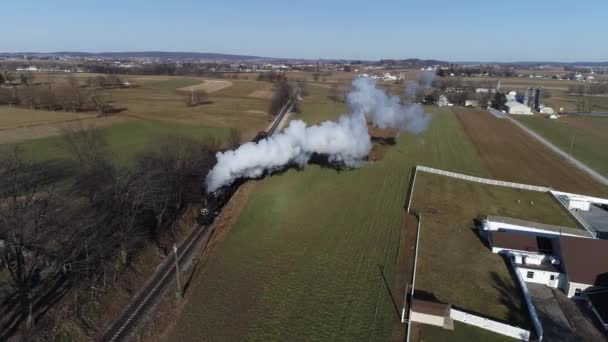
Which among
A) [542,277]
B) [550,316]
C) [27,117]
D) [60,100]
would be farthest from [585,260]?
[60,100]

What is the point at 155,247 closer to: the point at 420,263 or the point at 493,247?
the point at 420,263

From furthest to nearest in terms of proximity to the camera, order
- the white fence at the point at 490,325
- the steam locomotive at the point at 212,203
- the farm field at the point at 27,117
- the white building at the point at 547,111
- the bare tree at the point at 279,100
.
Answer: the white building at the point at 547,111
the bare tree at the point at 279,100
the farm field at the point at 27,117
the steam locomotive at the point at 212,203
the white fence at the point at 490,325

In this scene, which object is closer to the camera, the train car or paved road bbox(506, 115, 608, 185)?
the train car

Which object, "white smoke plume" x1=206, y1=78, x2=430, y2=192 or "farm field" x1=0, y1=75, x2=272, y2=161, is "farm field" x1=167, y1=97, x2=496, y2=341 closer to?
"white smoke plume" x1=206, y1=78, x2=430, y2=192

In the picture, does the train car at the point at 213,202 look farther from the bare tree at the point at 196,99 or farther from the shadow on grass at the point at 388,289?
the bare tree at the point at 196,99

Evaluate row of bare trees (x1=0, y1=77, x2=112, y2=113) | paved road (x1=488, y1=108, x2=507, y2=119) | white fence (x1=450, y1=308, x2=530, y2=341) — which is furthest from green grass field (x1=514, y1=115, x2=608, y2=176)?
row of bare trees (x1=0, y1=77, x2=112, y2=113)

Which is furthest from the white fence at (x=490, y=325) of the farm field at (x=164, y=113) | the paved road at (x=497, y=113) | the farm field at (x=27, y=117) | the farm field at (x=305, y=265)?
the paved road at (x=497, y=113)
